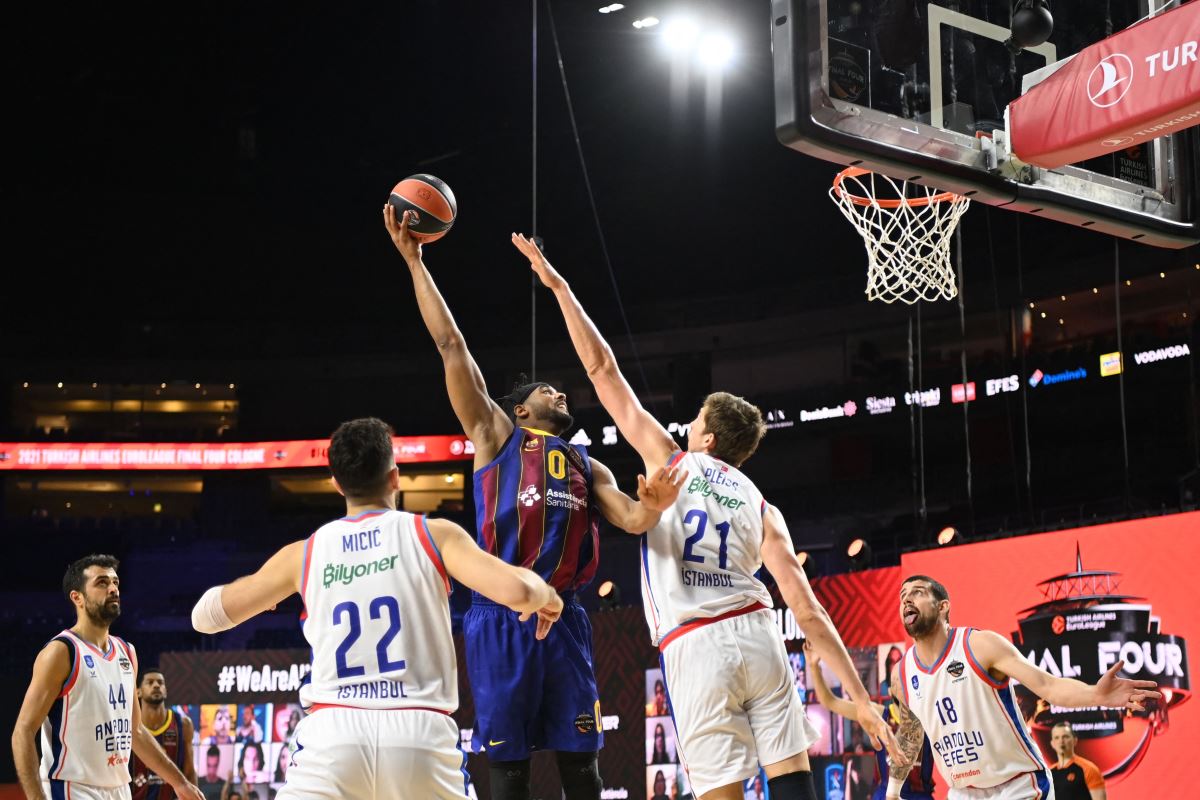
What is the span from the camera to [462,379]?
15.5 ft

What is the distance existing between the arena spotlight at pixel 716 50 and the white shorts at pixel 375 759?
1702 cm

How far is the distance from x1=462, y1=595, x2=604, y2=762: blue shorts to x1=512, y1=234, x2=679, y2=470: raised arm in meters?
0.78

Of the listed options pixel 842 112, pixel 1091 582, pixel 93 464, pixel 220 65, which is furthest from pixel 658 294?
pixel 842 112

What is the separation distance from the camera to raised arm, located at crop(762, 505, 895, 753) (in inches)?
170

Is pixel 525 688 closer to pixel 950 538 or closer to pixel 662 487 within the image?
pixel 662 487

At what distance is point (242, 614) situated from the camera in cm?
364

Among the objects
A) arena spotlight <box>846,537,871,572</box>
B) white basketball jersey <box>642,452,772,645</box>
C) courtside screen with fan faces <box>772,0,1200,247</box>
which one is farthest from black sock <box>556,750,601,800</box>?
arena spotlight <box>846,537,871,572</box>

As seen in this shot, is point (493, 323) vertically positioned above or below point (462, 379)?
above

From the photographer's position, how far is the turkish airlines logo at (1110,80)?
5.48m

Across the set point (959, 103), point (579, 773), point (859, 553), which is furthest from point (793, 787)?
point (859, 553)

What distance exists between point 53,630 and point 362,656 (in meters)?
24.4

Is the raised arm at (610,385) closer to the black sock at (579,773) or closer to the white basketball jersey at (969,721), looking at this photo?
the black sock at (579,773)

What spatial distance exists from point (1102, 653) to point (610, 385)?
7918 mm

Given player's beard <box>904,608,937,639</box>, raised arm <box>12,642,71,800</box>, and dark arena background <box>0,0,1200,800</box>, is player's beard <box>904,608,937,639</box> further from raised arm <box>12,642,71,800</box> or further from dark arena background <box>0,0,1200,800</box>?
dark arena background <box>0,0,1200,800</box>
